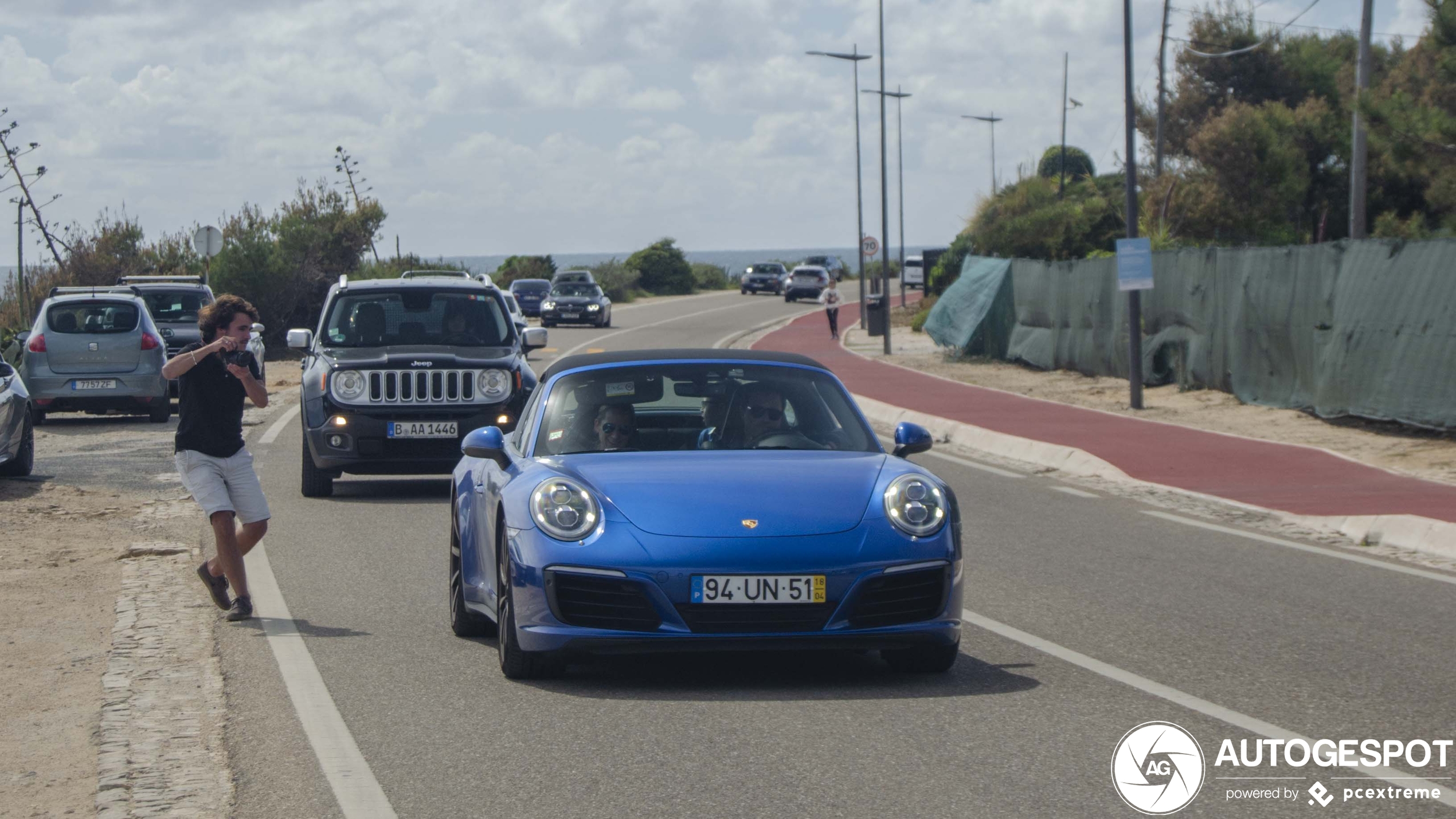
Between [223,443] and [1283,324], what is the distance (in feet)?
54.8

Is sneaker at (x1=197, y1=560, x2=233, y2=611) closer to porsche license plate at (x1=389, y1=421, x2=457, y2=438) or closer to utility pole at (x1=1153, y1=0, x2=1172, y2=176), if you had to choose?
porsche license plate at (x1=389, y1=421, x2=457, y2=438)

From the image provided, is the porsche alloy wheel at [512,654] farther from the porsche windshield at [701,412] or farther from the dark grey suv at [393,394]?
the dark grey suv at [393,394]

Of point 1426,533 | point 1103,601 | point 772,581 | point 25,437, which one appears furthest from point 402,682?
point 25,437

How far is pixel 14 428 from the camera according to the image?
14.9 meters

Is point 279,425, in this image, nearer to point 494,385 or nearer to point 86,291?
point 86,291

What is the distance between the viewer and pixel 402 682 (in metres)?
7.07

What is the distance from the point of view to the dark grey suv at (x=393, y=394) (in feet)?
45.5

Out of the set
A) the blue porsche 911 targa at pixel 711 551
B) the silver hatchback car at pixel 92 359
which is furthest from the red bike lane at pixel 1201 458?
the silver hatchback car at pixel 92 359

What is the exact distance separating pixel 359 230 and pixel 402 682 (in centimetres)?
4635

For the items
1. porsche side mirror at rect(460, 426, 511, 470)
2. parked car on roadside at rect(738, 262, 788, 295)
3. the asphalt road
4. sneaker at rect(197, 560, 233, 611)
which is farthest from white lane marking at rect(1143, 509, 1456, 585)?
parked car on roadside at rect(738, 262, 788, 295)

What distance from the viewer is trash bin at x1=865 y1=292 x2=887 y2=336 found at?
135 ft

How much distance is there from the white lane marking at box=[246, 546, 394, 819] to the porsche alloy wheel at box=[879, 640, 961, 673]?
2235 mm

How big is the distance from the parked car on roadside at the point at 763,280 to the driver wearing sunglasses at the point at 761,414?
75.2 m

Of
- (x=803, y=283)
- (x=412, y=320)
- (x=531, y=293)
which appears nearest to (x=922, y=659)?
(x=412, y=320)
